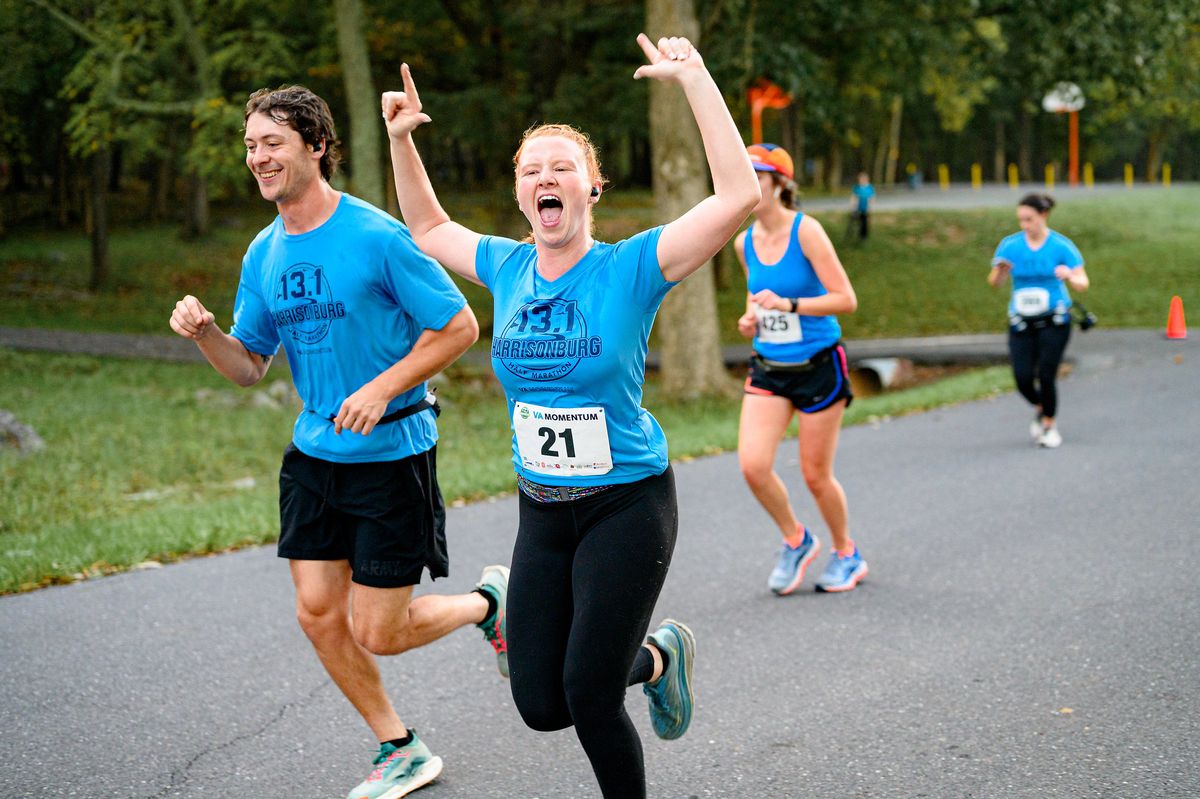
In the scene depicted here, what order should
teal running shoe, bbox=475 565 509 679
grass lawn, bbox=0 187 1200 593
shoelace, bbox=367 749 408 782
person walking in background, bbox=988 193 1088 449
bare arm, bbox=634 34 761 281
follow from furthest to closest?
person walking in background, bbox=988 193 1088 449
grass lawn, bbox=0 187 1200 593
teal running shoe, bbox=475 565 509 679
shoelace, bbox=367 749 408 782
bare arm, bbox=634 34 761 281

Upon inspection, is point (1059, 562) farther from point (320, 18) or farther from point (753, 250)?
point (320, 18)

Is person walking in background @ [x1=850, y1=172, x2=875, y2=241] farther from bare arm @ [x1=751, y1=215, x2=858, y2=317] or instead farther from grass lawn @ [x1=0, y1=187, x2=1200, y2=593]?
bare arm @ [x1=751, y1=215, x2=858, y2=317]

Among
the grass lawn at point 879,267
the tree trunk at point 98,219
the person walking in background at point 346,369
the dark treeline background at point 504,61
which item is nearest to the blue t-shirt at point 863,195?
the grass lawn at point 879,267

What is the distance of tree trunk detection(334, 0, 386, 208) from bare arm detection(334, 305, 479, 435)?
45.8ft

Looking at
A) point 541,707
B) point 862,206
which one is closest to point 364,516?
point 541,707

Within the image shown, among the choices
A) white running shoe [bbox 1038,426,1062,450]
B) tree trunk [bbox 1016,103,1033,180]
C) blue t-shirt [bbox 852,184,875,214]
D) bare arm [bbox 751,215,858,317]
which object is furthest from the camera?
tree trunk [bbox 1016,103,1033,180]

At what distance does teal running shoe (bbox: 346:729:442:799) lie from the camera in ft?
13.5

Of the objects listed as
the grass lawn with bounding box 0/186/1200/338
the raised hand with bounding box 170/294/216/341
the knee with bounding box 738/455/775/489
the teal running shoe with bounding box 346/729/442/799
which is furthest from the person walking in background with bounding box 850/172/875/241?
the raised hand with bounding box 170/294/216/341

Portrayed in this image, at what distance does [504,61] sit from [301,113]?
21.4 m

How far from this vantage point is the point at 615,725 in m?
3.43

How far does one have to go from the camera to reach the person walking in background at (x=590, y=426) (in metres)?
3.43

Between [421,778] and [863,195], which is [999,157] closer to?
[863,195]

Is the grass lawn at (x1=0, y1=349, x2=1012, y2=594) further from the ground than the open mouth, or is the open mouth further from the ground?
the open mouth

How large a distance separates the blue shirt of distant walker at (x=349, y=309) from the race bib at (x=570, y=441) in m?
0.65
